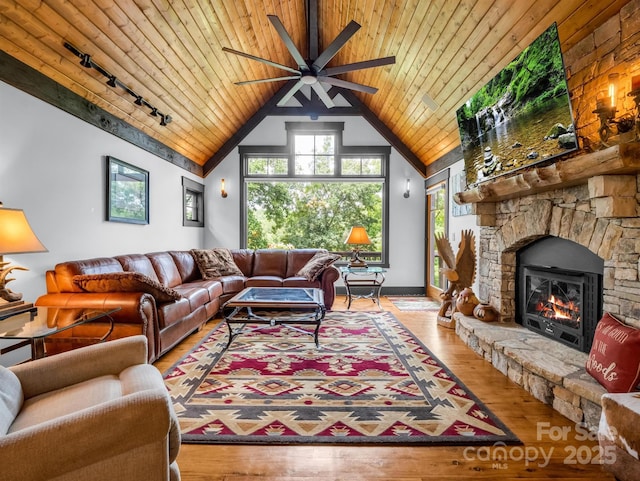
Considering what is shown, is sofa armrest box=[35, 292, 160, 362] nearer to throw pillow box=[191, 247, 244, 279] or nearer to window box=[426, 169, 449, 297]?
throw pillow box=[191, 247, 244, 279]

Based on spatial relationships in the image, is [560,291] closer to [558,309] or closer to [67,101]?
[558,309]

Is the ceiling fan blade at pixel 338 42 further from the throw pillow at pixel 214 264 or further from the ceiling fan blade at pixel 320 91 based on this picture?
the throw pillow at pixel 214 264

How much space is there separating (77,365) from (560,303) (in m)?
3.37

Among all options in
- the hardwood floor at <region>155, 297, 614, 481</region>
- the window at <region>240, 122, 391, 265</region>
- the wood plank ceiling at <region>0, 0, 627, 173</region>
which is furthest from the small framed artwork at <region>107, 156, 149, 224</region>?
the hardwood floor at <region>155, 297, 614, 481</region>

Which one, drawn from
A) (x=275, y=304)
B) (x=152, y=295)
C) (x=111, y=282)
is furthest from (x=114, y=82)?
(x=275, y=304)

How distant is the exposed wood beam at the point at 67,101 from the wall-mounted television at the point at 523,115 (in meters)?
3.89

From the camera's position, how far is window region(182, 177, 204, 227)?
19.2 ft

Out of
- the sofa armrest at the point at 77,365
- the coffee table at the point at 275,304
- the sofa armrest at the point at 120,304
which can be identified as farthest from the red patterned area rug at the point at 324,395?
the sofa armrest at the point at 77,365

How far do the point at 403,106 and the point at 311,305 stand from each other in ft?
11.9

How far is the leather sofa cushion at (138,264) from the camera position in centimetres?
367

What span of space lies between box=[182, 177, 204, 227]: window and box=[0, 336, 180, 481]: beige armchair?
4.63m

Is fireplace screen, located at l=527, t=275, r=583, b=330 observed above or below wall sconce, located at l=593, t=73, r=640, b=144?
below

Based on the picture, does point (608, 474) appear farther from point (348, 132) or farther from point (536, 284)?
point (348, 132)

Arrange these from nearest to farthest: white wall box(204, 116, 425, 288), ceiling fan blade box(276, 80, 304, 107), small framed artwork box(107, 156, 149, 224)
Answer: small framed artwork box(107, 156, 149, 224) < ceiling fan blade box(276, 80, 304, 107) < white wall box(204, 116, 425, 288)
